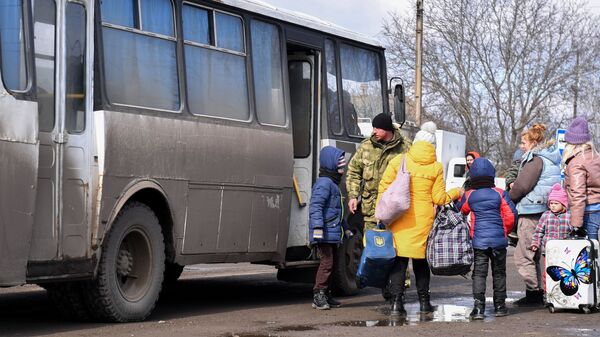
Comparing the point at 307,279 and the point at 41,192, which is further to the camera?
the point at 307,279

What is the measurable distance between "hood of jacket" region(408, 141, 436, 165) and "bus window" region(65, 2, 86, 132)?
3157mm

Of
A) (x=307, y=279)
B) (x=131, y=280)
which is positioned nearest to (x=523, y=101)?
(x=307, y=279)

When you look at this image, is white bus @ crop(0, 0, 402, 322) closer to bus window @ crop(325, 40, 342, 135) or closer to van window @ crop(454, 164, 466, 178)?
bus window @ crop(325, 40, 342, 135)

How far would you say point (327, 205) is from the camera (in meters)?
11.7

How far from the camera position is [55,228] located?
9156 mm

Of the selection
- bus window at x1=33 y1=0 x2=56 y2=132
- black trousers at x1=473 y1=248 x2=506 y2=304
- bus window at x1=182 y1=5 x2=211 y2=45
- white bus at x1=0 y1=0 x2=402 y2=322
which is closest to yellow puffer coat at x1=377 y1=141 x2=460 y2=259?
black trousers at x1=473 y1=248 x2=506 y2=304

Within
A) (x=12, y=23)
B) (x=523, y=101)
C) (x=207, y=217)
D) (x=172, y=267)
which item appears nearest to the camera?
(x=12, y=23)

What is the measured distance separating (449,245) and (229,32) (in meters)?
3.07

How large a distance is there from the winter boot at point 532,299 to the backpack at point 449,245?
5.42ft

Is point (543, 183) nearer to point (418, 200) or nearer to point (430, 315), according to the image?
point (418, 200)

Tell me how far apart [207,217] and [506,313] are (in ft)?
9.73

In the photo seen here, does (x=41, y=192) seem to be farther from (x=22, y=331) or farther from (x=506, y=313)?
(x=506, y=313)

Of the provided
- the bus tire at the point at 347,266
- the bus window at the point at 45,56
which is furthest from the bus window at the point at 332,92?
Result: the bus window at the point at 45,56

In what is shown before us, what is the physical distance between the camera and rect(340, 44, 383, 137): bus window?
1391 centimetres
